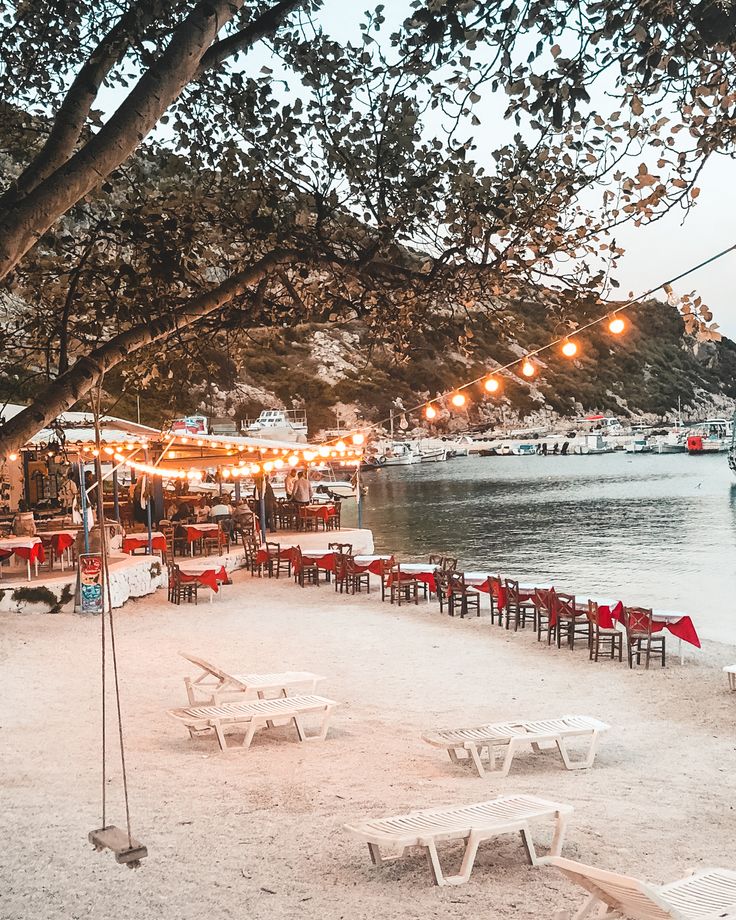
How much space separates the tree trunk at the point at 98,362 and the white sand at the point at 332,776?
2.50 metres

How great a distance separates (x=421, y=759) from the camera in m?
8.13

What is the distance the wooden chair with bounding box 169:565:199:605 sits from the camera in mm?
16500

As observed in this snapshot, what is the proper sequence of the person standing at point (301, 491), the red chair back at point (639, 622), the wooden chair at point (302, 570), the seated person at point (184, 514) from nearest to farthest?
the red chair back at point (639, 622) < the wooden chair at point (302, 570) < the seated person at point (184, 514) < the person standing at point (301, 491)

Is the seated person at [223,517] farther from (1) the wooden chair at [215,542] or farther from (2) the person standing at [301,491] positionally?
(2) the person standing at [301,491]

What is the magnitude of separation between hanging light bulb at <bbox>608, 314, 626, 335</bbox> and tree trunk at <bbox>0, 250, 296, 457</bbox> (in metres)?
3.68

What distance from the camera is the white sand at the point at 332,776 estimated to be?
5.17 meters

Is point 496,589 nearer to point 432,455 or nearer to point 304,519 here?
point 304,519

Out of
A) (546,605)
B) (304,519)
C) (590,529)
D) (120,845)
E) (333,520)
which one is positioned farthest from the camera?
(590,529)

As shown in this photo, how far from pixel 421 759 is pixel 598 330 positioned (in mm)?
3980

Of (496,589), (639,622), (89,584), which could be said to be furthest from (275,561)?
(639,622)

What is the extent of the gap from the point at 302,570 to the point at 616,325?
12.0 metres

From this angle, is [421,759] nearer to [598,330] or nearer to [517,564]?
[598,330]

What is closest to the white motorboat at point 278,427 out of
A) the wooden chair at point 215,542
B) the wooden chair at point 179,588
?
the wooden chair at point 215,542

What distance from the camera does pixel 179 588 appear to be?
16516 millimetres
